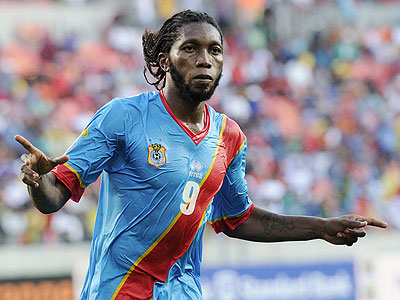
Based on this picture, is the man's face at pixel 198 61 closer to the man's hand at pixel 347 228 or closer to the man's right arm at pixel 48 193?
the man's right arm at pixel 48 193

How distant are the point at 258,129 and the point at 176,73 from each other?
10.1 meters

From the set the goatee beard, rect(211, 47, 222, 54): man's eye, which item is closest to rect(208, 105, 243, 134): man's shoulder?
the goatee beard

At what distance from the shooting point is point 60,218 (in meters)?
11.0

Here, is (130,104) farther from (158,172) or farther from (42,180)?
(42,180)

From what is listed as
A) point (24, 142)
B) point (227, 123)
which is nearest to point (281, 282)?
point (227, 123)

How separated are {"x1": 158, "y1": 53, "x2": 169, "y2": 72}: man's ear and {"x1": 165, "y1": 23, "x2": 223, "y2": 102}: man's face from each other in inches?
4.2

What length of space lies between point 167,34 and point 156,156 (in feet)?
2.31

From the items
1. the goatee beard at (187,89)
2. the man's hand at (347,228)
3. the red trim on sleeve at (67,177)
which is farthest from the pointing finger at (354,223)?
the red trim on sleeve at (67,177)

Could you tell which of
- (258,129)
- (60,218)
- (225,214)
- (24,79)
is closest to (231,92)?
(258,129)

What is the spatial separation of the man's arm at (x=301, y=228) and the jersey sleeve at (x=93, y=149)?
1.17 metres

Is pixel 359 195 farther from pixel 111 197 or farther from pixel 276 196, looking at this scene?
pixel 111 197

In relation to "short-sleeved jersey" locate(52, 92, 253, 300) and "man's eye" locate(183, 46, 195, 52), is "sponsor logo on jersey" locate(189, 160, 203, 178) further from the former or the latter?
"man's eye" locate(183, 46, 195, 52)

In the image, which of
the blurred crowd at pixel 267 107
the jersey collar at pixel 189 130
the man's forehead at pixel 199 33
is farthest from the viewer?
the blurred crowd at pixel 267 107

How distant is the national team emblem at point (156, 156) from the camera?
13.3 ft
